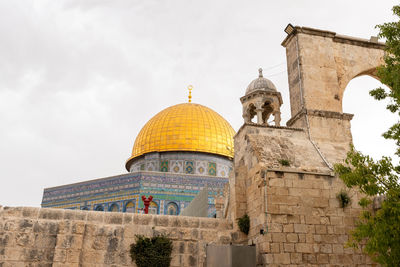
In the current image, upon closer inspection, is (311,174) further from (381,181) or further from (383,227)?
(383,227)

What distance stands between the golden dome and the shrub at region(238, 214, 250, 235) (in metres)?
14.9

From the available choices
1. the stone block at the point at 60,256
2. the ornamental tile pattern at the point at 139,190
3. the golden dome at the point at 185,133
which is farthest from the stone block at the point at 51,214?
the golden dome at the point at 185,133

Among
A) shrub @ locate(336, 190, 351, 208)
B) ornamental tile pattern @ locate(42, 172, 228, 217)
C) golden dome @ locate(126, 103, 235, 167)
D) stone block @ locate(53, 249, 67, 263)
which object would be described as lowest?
stone block @ locate(53, 249, 67, 263)

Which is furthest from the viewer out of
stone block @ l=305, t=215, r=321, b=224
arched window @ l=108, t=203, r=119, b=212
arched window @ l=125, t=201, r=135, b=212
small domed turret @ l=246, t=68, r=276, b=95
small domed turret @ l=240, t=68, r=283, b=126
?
arched window @ l=108, t=203, r=119, b=212

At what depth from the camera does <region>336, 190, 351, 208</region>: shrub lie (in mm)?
6883

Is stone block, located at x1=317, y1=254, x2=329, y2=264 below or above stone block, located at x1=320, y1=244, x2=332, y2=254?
above

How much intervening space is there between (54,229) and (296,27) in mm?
7557

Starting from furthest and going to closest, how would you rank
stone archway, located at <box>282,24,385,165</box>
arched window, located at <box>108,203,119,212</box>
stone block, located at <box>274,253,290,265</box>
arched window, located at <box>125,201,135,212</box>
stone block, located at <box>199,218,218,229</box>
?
arched window, located at <box>108,203,119,212</box>, arched window, located at <box>125,201,135,212</box>, stone archway, located at <box>282,24,385,165</box>, stone block, located at <box>199,218,218,229</box>, stone block, located at <box>274,253,290,265</box>

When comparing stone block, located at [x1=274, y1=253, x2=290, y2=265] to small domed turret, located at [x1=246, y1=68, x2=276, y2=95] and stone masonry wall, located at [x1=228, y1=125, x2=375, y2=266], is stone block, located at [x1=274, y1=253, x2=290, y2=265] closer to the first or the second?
stone masonry wall, located at [x1=228, y1=125, x2=375, y2=266]

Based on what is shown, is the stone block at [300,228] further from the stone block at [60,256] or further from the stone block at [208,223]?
the stone block at [60,256]

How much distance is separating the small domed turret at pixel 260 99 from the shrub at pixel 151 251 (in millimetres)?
4162

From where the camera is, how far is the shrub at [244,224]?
6992 millimetres

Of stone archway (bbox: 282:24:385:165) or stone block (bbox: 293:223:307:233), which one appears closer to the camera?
stone block (bbox: 293:223:307:233)

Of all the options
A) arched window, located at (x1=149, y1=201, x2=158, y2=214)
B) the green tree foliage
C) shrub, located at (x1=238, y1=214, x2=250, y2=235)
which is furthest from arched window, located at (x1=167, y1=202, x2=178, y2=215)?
the green tree foliage
